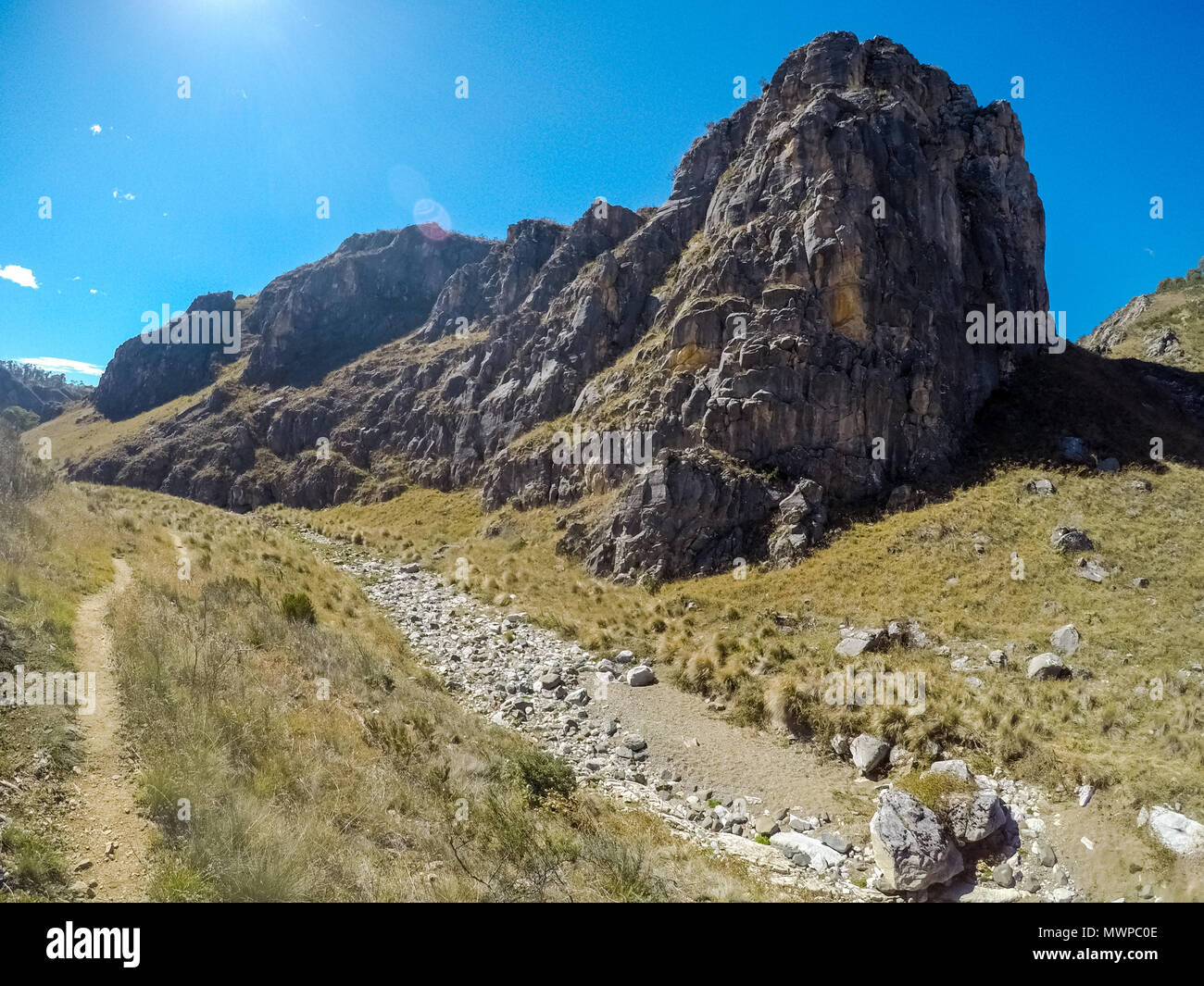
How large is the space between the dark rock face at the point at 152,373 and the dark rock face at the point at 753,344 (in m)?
33.3

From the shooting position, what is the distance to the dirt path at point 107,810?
4.37m

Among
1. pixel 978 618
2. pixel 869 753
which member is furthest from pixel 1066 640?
pixel 869 753

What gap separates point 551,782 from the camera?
31.7 feet

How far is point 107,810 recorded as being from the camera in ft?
16.8

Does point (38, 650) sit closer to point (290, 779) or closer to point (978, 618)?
point (290, 779)

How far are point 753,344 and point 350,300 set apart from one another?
77.2m

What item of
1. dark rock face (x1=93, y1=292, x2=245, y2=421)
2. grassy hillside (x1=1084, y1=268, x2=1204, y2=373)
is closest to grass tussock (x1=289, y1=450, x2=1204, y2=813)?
grassy hillside (x1=1084, y1=268, x2=1204, y2=373)

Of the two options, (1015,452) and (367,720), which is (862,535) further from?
(367,720)

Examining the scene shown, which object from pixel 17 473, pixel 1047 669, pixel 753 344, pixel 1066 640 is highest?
pixel 753 344

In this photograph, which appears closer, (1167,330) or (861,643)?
(861,643)

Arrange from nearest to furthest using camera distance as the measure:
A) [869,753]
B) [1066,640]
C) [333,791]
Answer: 1. [333,791]
2. [869,753]
3. [1066,640]

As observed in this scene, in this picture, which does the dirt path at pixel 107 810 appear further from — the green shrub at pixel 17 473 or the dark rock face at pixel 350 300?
the dark rock face at pixel 350 300
